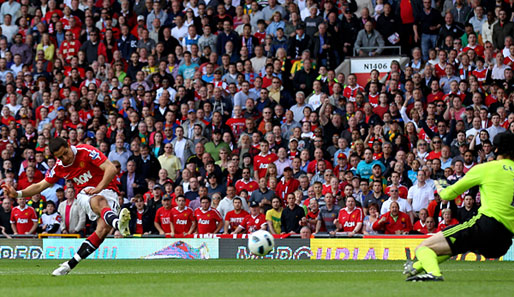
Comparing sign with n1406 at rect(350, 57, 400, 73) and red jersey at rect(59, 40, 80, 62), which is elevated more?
red jersey at rect(59, 40, 80, 62)

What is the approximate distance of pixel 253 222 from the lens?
842 inches

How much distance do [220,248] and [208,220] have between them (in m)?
1.30

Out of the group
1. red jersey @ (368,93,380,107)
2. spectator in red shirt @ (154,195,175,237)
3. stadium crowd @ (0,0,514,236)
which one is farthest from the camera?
red jersey @ (368,93,380,107)

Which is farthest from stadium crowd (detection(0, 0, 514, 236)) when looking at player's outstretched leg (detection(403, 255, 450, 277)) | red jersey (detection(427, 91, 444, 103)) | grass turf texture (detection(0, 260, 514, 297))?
player's outstretched leg (detection(403, 255, 450, 277))

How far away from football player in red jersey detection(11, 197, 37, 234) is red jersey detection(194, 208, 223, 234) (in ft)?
14.6

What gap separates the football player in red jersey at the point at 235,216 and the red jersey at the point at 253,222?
0.18 meters

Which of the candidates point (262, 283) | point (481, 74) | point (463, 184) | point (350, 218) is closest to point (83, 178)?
point (262, 283)

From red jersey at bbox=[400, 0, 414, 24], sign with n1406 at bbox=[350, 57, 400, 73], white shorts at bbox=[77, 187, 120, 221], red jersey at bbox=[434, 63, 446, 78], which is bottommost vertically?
white shorts at bbox=[77, 187, 120, 221]

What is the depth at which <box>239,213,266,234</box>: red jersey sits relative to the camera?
21.2m

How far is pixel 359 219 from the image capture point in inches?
802

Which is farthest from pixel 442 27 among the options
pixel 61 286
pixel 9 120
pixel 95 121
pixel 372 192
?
pixel 61 286

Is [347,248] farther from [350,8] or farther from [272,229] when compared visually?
[350,8]

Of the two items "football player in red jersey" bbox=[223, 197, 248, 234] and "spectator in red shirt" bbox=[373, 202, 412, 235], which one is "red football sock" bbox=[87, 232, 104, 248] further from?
"football player in red jersey" bbox=[223, 197, 248, 234]

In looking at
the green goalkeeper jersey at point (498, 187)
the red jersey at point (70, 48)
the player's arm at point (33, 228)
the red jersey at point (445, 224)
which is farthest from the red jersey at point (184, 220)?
the green goalkeeper jersey at point (498, 187)
